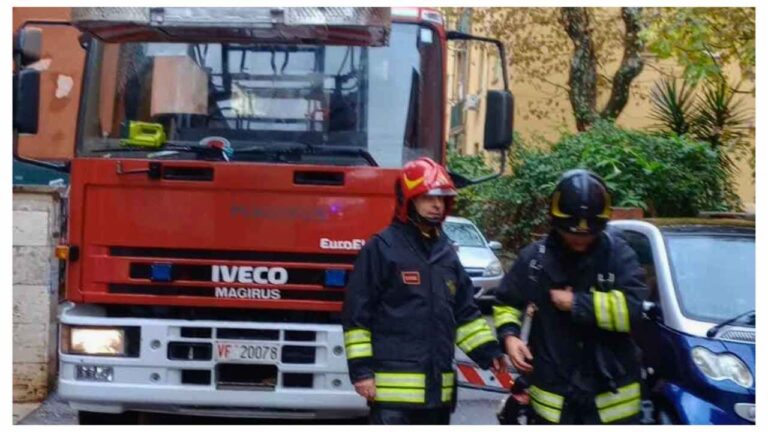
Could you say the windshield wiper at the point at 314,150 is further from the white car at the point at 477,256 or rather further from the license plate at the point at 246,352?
the white car at the point at 477,256

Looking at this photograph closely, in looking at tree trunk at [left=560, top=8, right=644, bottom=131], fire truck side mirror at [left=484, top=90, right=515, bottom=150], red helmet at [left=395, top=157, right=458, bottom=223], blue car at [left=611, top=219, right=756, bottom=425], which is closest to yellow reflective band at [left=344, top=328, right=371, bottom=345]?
red helmet at [left=395, top=157, right=458, bottom=223]

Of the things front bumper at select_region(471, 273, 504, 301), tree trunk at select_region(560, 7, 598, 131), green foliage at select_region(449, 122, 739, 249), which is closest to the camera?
front bumper at select_region(471, 273, 504, 301)

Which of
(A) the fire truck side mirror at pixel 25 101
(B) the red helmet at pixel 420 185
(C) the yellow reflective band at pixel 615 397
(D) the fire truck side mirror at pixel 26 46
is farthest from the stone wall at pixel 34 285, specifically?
(C) the yellow reflective band at pixel 615 397

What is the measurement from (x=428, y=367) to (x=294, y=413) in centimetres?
155

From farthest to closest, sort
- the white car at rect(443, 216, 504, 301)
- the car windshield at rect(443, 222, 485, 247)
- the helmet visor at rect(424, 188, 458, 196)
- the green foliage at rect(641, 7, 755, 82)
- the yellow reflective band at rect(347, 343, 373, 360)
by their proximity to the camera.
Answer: the car windshield at rect(443, 222, 485, 247) < the white car at rect(443, 216, 504, 301) < the green foliage at rect(641, 7, 755, 82) < the helmet visor at rect(424, 188, 458, 196) < the yellow reflective band at rect(347, 343, 373, 360)

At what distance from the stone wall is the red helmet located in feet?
13.0

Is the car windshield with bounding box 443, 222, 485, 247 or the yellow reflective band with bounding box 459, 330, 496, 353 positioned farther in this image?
the car windshield with bounding box 443, 222, 485, 247

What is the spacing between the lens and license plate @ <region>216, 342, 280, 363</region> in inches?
252

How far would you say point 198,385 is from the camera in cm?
644

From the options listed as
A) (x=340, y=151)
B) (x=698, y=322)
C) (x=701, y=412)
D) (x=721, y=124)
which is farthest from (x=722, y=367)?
(x=721, y=124)

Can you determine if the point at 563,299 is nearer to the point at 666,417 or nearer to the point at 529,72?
the point at 666,417

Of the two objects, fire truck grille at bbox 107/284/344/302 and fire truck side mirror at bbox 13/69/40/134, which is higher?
fire truck side mirror at bbox 13/69/40/134

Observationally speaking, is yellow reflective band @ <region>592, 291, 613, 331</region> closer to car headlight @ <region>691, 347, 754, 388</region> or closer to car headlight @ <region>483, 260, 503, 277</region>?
car headlight @ <region>691, 347, 754, 388</region>

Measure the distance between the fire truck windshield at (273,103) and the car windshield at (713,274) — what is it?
5.11ft
